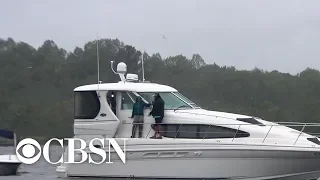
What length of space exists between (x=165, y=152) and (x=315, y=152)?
3.58m

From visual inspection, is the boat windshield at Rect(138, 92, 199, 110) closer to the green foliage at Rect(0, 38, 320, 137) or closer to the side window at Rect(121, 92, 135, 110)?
the side window at Rect(121, 92, 135, 110)

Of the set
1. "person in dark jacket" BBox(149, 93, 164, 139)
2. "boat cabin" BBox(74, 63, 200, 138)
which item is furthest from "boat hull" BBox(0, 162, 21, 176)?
"person in dark jacket" BBox(149, 93, 164, 139)

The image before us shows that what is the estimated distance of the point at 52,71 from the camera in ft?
133

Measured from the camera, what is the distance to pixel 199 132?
17.6 meters

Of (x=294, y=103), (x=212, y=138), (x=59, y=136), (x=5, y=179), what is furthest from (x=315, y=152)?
(x=294, y=103)

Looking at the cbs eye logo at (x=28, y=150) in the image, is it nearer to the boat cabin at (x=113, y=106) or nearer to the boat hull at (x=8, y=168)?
the boat hull at (x=8, y=168)

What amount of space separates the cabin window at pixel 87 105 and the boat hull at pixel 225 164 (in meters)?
1.78

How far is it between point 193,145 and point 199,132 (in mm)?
493

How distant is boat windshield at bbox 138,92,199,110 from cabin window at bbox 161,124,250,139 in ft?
2.76

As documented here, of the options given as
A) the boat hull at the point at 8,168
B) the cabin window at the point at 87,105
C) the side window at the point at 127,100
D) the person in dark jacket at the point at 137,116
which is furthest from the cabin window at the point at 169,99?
the boat hull at the point at 8,168

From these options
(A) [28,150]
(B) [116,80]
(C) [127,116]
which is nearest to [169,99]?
(C) [127,116]

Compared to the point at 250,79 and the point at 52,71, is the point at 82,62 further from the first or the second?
the point at 250,79

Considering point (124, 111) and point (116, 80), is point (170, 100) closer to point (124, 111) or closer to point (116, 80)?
point (124, 111)

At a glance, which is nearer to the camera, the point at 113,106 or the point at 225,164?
the point at 225,164
